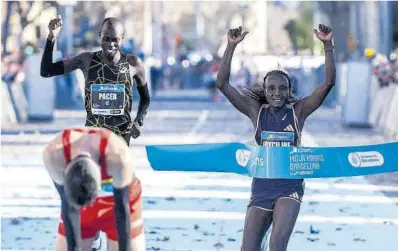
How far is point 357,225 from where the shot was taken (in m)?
11.7

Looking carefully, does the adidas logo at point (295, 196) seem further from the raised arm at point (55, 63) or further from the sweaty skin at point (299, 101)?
the raised arm at point (55, 63)

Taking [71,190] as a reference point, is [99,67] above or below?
above

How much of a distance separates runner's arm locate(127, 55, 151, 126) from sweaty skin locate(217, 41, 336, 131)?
106 centimetres

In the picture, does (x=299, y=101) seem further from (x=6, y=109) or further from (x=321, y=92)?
(x=6, y=109)

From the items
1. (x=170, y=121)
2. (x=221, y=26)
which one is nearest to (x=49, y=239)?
(x=170, y=121)

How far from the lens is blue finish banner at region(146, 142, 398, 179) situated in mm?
7738

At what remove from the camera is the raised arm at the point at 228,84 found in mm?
7859

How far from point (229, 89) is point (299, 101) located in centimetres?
48

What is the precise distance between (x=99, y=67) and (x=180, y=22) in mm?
118489

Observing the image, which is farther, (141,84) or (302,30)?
(302,30)

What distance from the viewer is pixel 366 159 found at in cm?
801

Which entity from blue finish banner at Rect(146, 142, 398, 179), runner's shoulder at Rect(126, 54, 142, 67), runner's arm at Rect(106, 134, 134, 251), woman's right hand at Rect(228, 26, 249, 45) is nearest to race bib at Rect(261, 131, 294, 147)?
blue finish banner at Rect(146, 142, 398, 179)

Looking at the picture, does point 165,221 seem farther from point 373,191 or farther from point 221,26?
point 221,26

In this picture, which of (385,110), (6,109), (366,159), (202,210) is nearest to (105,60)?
(366,159)
